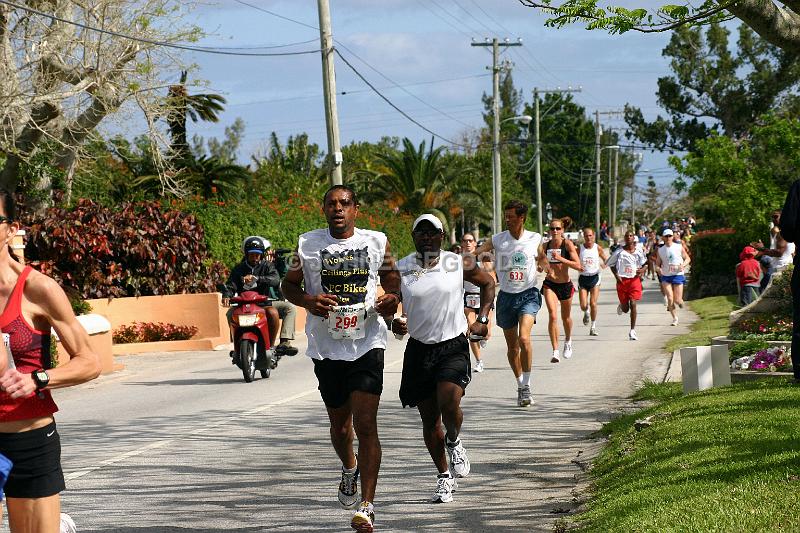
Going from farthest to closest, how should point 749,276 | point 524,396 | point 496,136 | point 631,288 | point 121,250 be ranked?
point 496,136 < point 749,276 < point 121,250 < point 631,288 < point 524,396

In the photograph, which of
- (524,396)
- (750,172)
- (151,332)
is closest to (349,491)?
(524,396)

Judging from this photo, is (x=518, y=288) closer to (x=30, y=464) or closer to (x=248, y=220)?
(x=30, y=464)

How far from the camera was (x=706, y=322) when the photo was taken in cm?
2448

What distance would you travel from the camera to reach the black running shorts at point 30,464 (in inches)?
193

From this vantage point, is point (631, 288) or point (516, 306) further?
point (631, 288)

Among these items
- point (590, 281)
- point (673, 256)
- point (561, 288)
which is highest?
point (673, 256)

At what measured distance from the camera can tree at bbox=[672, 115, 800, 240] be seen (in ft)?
105

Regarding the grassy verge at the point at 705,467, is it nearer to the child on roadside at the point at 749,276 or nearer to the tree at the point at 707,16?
the tree at the point at 707,16

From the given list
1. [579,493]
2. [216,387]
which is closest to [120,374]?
[216,387]

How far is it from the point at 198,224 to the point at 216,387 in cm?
974

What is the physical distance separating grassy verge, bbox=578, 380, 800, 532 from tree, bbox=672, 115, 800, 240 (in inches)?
861

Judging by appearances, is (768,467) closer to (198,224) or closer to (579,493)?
(579,493)

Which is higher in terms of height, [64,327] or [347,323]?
[64,327]

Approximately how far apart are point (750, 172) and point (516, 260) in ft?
75.8
